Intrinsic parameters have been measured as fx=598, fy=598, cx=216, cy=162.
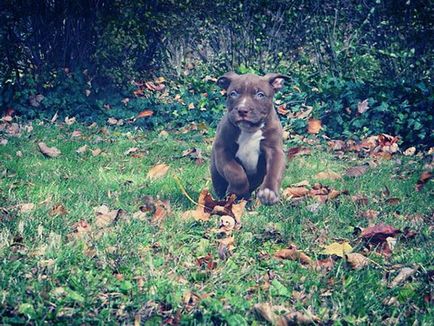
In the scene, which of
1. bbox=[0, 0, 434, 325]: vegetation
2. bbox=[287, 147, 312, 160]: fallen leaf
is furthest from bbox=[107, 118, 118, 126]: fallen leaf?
bbox=[287, 147, 312, 160]: fallen leaf

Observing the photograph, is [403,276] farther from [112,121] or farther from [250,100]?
[112,121]

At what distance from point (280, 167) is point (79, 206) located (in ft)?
5.10

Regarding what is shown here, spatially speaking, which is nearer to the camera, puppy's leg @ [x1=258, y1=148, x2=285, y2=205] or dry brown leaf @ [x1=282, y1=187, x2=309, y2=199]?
puppy's leg @ [x1=258, y1=148, x2=285, y2=205]

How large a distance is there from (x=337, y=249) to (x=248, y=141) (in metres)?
1.57

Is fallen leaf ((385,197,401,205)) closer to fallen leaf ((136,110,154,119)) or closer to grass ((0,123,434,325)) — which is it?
grass ((0,123,434,325))

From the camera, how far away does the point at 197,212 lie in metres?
3.97

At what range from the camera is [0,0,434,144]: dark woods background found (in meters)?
8.73

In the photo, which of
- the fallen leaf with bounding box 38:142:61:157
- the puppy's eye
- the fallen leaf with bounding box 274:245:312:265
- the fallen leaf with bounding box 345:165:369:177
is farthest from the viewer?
the fallen leaf with bounding box 38:142:61:157

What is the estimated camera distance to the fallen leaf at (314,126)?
319 inches

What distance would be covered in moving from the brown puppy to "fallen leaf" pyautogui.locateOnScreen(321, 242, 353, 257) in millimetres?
1124

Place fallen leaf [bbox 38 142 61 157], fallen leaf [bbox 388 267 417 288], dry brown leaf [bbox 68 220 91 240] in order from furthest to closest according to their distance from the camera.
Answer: fallen leaf [bbox 38 142 61 157] → dry brown leaf [bbox 68 220 91 240] → fallen leaf [bbox 388 267 417 288]

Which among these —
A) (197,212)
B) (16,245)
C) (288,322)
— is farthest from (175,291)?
(197,212)

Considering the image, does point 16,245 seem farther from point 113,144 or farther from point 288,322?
point 113,144

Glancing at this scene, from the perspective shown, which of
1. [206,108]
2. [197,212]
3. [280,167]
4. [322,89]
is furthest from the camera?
[206,108]
